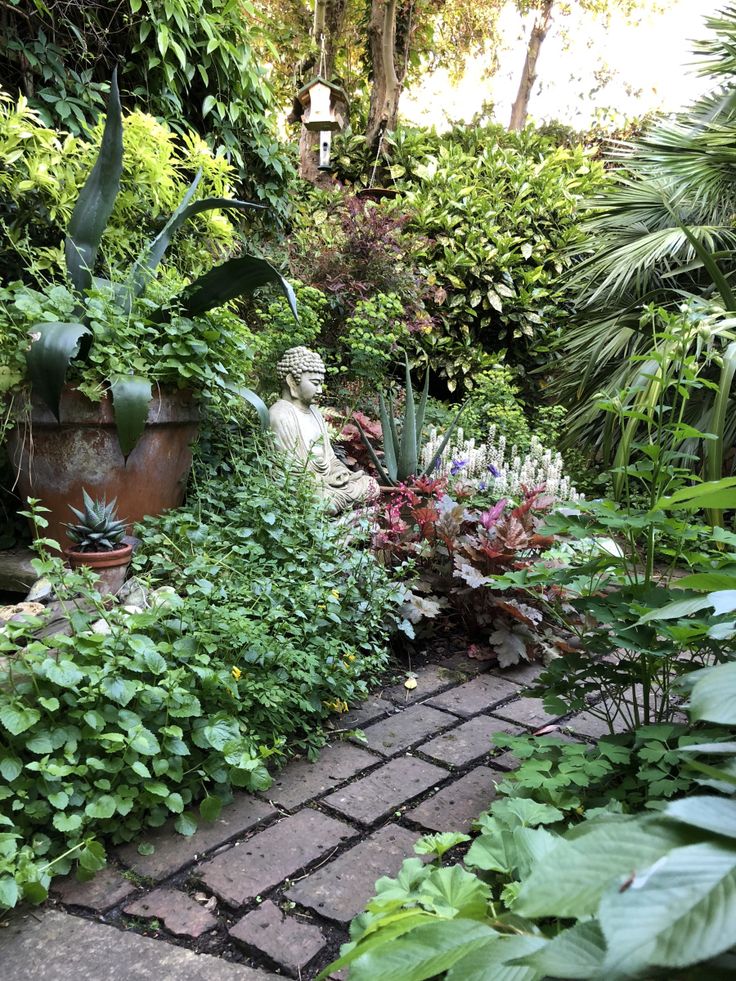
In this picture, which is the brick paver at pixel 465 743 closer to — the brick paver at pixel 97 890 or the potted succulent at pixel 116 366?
the brick paver at pixel 97 890

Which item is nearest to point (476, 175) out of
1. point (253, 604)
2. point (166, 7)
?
point (166, 7)

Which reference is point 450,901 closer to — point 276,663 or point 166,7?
point 276,663

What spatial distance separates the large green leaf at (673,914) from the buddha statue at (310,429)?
2.92 metres

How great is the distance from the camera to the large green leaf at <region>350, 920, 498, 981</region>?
500 mm

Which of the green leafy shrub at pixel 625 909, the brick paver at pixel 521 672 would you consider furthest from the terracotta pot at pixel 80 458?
the green leafy shrub at pixel 625 909

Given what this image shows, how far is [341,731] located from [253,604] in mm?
504

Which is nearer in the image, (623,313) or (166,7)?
(166,7)

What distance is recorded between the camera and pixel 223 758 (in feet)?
5.77

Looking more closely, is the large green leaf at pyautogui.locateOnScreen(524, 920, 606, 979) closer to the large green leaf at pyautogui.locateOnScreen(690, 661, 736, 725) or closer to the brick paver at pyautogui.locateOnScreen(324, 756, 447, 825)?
the large green leaf at pyautogui.locateOnScreen(690, 661, 736, 725)

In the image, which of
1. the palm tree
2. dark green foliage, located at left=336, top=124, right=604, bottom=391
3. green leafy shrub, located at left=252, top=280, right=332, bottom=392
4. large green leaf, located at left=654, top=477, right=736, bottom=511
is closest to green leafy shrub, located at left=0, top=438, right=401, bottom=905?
large green leaf, located at left=654, top=477, right=736, bottom=511

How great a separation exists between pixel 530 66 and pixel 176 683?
1169 centimetres

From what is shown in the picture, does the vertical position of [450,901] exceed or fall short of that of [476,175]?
it falls short

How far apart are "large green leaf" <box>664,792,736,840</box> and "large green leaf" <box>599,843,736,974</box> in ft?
0.05

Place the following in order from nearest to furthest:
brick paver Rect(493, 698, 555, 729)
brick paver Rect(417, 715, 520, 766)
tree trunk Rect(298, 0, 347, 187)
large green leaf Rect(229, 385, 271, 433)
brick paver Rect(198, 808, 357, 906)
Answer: brick paver Rect(198, 808, 357, 906) → brick paver Rect(417, 715, 520, 766) → brick paver Rect(493, 698, 555, 729) → large green leaf Rect(229, 385, 271, 433) → tree trunk Rect(298, 0, 347, 187)
